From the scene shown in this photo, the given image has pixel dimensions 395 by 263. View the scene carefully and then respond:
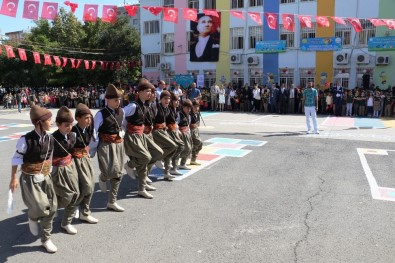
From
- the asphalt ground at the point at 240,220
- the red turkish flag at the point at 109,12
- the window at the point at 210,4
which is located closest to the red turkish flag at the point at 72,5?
the red turkish flag at the point at 109,12

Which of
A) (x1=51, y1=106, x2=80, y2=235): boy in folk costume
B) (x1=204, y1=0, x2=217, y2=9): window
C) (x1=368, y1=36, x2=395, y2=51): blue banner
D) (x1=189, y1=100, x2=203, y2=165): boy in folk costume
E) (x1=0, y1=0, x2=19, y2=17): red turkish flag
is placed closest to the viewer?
(x1=51, y1=106, x2=80, y2=235): boy in folk costume

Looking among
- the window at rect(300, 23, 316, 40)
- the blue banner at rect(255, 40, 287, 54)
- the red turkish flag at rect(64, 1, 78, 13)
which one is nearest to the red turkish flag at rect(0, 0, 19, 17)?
the red turkish flag at rect(64, 1, 78, 13)

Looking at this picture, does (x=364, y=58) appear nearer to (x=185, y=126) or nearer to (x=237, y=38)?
(x=237, y=38)

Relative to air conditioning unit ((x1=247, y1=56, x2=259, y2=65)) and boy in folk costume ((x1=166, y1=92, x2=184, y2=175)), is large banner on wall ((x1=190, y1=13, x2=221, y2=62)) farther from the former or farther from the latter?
boy in folk costume ((x1=166, y1=92, x2=184, y2=175))

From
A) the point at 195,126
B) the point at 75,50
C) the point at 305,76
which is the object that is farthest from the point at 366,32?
the point at 75,50

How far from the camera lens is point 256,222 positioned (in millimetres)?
5500

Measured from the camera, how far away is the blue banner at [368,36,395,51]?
73.4 ft

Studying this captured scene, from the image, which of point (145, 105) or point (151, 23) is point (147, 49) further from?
point (145, 105)

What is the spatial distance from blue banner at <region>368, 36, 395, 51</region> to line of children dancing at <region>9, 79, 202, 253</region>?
62.2 feet

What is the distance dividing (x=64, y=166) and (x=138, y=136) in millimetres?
1724

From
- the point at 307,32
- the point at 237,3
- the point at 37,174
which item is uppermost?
the point at 237,3

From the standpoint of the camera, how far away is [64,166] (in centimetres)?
A: 491

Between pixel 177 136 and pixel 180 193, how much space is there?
1.38 m

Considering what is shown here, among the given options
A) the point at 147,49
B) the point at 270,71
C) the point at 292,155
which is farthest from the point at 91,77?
the point at 292,155
